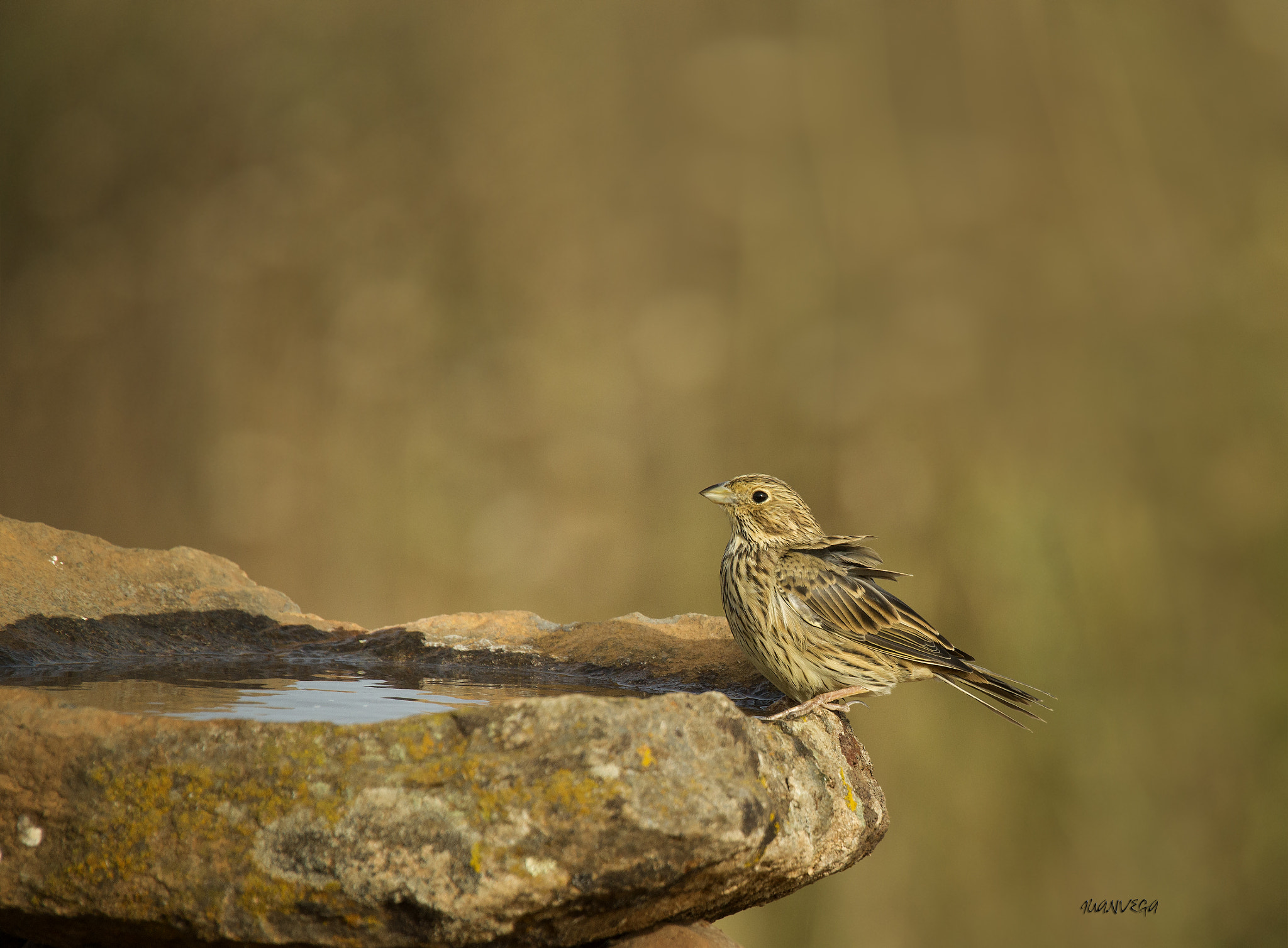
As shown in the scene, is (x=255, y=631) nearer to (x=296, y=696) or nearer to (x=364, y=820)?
(x=296, y=696)

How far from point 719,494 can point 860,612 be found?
69 centimetres

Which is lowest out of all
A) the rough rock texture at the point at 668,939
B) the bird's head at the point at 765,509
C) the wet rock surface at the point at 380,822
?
the rough rock texture at the point at 668,939

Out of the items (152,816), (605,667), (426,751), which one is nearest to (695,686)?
(605,667)

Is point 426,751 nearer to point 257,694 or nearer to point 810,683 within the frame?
point 257,694

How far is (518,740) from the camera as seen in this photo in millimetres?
2406

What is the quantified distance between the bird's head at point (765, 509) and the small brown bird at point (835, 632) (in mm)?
117

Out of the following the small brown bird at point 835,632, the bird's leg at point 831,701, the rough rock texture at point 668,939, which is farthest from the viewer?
the small brown bird at point 835,632

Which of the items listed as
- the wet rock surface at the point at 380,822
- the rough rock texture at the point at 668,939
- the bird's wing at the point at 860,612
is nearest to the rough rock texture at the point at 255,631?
the bird's wing at the point at 860,612

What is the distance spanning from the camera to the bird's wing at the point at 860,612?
366 cm

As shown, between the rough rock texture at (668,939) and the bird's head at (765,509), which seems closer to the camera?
the rough rock texture at (668,939)

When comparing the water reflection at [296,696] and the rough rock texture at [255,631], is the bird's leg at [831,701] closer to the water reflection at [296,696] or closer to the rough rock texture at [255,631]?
the rough rock texture at [255,631]

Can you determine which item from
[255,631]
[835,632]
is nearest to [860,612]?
[835,632]

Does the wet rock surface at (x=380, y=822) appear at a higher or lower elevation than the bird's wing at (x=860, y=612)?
lower

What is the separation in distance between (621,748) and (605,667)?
169 centimetres
